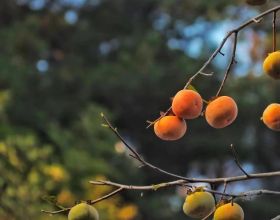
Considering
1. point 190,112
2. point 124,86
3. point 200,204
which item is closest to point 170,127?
point 190,112

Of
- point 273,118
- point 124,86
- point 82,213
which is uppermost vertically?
point 273,118

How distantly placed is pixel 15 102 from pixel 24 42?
62cm

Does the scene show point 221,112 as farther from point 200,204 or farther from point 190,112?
point 200,204

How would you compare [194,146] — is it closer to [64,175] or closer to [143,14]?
[143,14]

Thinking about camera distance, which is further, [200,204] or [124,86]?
[124,86]

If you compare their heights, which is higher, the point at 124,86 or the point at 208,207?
the point at 208,207

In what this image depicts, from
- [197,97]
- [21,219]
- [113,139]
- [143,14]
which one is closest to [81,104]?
[113,139]


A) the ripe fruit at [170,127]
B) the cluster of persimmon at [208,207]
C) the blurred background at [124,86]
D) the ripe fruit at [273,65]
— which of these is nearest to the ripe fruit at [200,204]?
the cluster of persimmon at [208,207]

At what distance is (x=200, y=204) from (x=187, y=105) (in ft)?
0.57

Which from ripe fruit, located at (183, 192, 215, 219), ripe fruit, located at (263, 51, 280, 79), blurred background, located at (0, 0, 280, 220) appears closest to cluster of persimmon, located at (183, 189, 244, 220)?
ripe fruit, located at (183, 192, 215, 219)

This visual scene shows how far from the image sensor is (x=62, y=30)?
25.1ft

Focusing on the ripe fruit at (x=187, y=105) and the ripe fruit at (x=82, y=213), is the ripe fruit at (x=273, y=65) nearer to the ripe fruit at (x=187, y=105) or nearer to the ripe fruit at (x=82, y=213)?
the ripe fruit at (x=187, y=105)

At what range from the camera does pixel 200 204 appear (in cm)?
126

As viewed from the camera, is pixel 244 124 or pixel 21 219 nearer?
pixel 21 219
